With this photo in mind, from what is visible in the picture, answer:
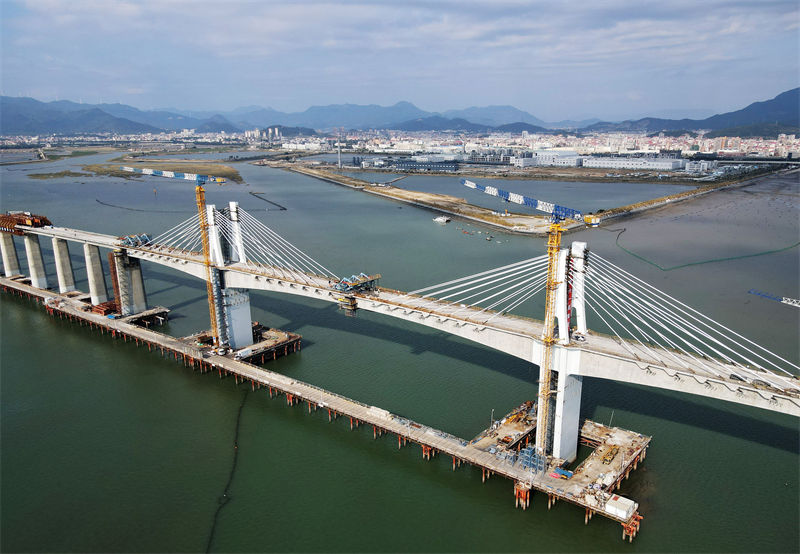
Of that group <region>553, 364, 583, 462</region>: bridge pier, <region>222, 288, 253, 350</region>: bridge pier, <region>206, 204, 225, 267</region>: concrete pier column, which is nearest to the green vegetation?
<region>206, 204, 225, 267</region>: concrete pier column

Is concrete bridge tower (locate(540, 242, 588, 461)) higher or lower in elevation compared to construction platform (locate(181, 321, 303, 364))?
higher

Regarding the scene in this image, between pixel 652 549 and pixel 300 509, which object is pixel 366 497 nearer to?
pixel 300 509

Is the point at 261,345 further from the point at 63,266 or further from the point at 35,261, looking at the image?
the point at 35,261

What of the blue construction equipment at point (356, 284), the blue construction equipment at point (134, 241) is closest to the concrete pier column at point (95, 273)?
the blue construction equipment at point (134, 241)

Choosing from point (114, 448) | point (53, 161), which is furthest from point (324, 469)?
point (53, 161)

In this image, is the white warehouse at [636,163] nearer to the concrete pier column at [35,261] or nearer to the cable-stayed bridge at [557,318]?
the cable-stayed bridge at [557,318]

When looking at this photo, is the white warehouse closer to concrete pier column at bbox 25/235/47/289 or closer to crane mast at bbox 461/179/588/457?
crane mast at bbox 461/179/588/457

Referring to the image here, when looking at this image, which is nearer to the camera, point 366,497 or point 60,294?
point 366,497
